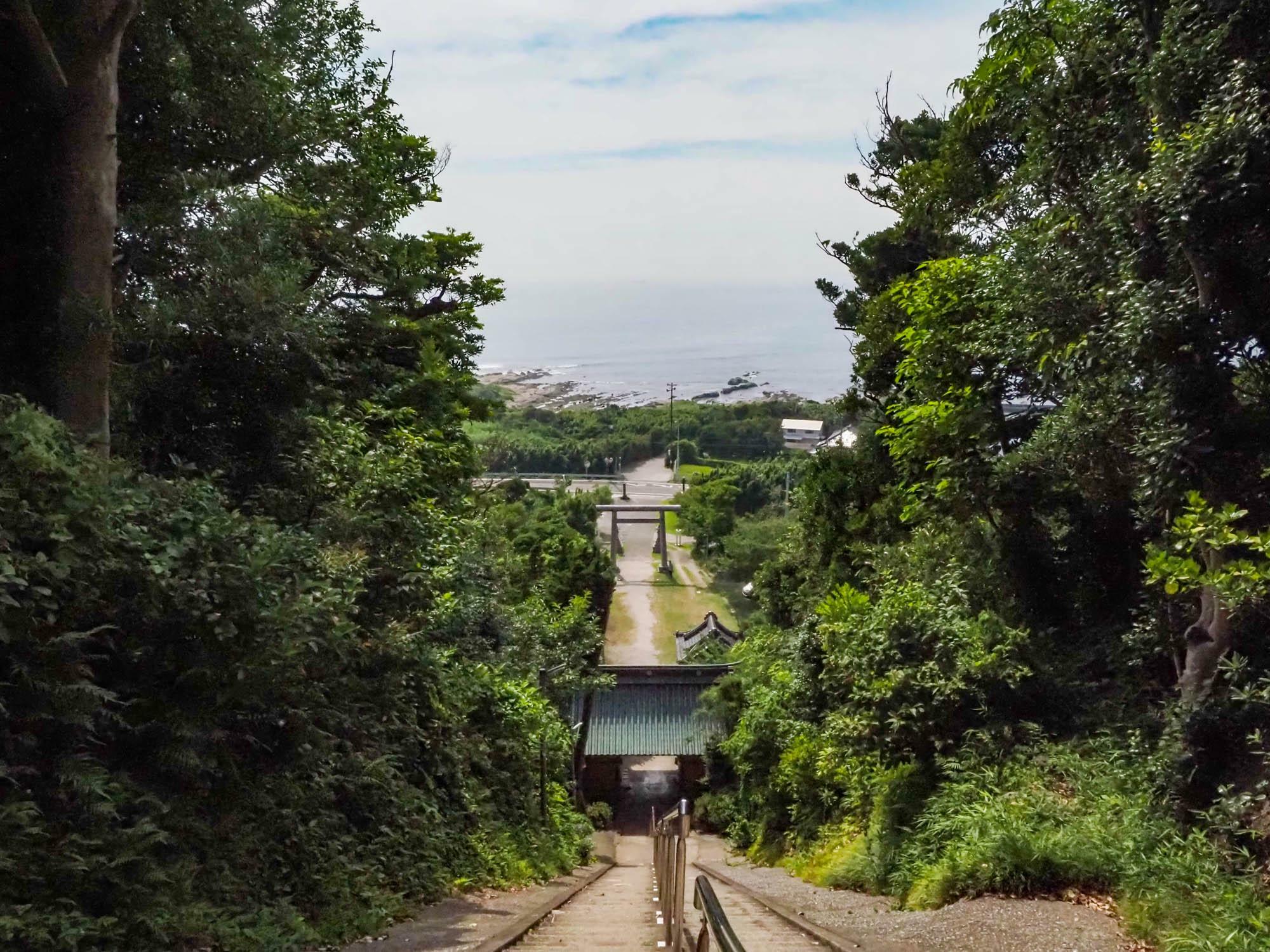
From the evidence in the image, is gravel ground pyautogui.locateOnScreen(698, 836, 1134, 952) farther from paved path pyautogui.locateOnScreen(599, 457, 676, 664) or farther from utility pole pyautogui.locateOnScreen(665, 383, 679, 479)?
utility pole pyautogui.locateOnScreen(665, 383, 679, 479)

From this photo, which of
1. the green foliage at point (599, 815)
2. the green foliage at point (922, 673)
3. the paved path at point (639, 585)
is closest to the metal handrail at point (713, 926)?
the green foliage at point (922, 673)

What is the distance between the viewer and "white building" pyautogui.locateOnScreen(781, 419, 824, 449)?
51.0m

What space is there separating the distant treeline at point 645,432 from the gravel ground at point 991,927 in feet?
135

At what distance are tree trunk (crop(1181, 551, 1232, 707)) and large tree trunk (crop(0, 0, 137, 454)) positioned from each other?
677cm

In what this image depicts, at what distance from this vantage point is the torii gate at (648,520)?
4275 cm

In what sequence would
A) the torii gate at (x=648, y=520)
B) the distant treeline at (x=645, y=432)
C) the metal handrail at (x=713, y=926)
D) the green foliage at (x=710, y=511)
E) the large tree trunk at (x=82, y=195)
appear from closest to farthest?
1. the metal handrail at (x=713, y=926)
2. the large tree trunk at (x=82, y=195)
3. the green foliage at (x=710, y=511)
4. the torii gate at (x=648, y=520)
5. the distant treeline at (x=645, y=432)

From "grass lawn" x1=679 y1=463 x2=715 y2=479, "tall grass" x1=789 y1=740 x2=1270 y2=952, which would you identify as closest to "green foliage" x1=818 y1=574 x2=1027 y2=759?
"tall grass" x1=789 y1=740 x2=1270 y2=952

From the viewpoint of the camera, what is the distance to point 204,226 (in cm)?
712

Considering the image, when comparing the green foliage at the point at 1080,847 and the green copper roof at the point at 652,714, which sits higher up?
the green foliage at the point at 1080,847

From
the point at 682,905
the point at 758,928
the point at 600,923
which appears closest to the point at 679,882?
the point at 682,905

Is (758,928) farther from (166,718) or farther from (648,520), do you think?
(648,520)

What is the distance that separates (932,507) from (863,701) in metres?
3.40

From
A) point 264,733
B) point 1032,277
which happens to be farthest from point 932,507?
point 264,733

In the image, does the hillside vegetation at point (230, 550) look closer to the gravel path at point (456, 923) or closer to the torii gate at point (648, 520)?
the gravel path at point (456, 923)
